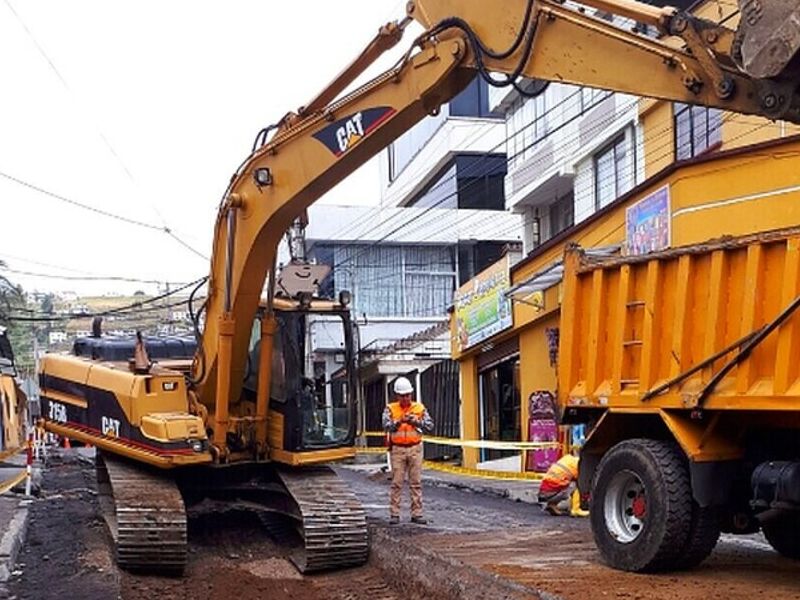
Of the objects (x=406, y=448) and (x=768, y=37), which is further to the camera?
(x=406, y=448)

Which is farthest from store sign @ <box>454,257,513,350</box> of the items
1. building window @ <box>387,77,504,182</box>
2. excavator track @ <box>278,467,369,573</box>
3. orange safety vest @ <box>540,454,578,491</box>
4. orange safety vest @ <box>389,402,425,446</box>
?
building window @ <box>387,77,504,182</box>

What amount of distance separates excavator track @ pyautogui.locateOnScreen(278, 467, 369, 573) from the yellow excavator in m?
0.01

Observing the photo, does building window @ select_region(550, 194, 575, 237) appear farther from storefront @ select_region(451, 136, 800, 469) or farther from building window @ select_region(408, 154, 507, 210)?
building window @ select_region(408, 154, 507, 210)

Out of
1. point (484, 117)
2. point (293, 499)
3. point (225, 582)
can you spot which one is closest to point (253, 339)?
point (293, 499)

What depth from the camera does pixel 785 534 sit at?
8227 mm

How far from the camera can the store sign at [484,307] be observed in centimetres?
2041

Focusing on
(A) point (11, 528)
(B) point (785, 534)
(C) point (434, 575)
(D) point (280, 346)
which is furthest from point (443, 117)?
(B) point (785, 534)

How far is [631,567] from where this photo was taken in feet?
25.1

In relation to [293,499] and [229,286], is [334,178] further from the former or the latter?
[293,499]

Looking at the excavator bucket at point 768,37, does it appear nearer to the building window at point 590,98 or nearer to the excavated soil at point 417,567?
the excavated soil at point 417,567

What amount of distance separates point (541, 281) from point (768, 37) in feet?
40.9

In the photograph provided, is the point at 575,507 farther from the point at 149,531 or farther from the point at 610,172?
the point at 610,172

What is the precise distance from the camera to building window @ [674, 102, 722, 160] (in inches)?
620

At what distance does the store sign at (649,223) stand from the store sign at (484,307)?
4.81 meters
